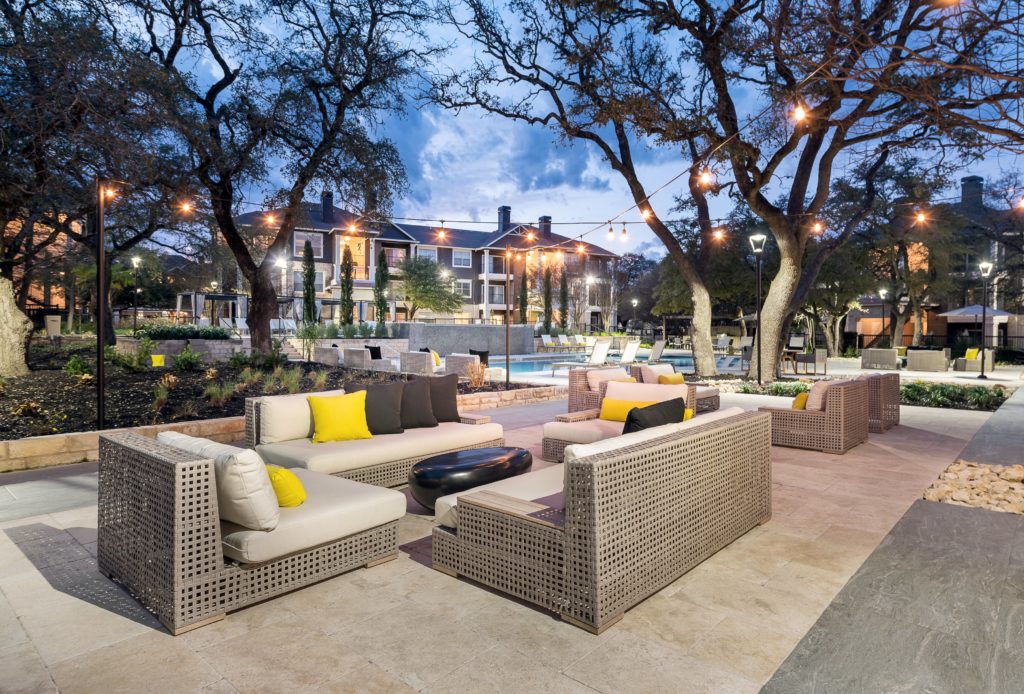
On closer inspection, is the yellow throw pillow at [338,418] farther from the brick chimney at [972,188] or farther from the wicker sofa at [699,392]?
the brick chimney at [972,188]

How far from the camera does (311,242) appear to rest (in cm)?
3388

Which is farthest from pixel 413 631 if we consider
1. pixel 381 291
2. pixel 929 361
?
pixel 381 291

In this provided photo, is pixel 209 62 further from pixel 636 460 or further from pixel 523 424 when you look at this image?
pixel 636 460

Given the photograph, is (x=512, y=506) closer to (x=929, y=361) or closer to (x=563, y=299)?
(x=929, y=361)

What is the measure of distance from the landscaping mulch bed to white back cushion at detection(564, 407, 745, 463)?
19.7 feet

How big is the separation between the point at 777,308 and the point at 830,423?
6.73 meters

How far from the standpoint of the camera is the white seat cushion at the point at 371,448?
170 inches

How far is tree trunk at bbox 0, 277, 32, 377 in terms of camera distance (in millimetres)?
8906

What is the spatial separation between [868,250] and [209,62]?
23797 millimetres

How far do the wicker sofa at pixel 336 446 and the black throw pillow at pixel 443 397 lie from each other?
0.47 m

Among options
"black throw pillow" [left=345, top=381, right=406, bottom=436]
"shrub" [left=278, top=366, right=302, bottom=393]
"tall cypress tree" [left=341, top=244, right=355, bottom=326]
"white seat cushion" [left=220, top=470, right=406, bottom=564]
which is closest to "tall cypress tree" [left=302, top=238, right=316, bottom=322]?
"tall cypress tree" [left=341, top=244, right=355, bottom=326]

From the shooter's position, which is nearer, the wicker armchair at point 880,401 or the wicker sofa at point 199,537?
the wicker sofa at point 199,537

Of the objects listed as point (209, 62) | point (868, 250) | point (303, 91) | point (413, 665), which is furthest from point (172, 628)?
point (868, 250)

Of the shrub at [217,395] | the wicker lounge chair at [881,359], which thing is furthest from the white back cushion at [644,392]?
the wicker lounge chair at [881,359]
